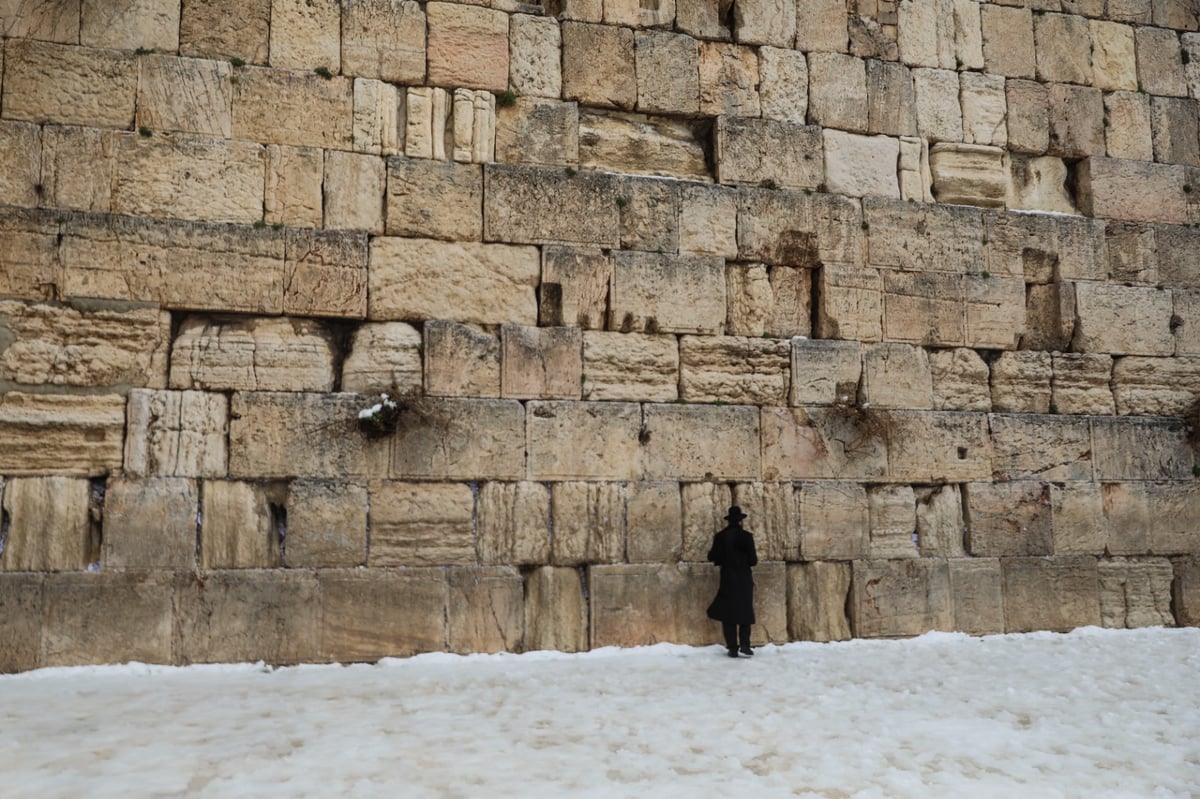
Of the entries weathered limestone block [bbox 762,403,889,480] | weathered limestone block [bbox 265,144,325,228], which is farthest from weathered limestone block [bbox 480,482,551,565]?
weathered limestone block [bbox 265,144,325,228]

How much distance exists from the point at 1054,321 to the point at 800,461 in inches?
115

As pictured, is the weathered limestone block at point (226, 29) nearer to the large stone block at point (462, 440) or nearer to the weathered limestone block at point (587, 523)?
the large stone block at point (462, 440)

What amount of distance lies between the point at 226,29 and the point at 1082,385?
7.97 metres

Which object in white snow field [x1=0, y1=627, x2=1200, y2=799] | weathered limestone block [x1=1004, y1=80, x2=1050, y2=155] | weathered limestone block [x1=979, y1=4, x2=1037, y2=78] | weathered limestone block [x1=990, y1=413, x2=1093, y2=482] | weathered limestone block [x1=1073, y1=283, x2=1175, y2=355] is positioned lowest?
white snow field [x1=0, y1=627, x2=1200, y2=799]

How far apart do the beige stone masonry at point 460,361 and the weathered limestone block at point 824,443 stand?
2323 millimetres

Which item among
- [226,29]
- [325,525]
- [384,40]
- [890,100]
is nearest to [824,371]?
[890,100]

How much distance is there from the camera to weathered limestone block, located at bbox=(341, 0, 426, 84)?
25.4 ft

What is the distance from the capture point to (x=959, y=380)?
8.58 m

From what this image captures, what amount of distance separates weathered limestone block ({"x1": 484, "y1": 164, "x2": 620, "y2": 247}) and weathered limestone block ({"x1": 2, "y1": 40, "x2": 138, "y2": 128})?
2.79m

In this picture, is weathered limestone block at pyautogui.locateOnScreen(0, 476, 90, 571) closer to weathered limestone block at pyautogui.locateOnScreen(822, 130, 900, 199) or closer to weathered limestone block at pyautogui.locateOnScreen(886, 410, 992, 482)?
weathered limestone block at pyautogui.locateOnScreen(886, 410, 992, 482)

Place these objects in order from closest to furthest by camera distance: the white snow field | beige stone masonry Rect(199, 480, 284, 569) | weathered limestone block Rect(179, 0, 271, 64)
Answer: the white snow field → beige stone masonry Rect(199, 480, 284, 569) → weathered limestone block Rect(179, 0, 271, 64)

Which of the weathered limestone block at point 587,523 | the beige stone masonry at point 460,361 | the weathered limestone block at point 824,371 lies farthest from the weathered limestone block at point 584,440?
the weathered limestone block at point 824,371

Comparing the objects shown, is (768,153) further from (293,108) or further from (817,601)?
(293,108)

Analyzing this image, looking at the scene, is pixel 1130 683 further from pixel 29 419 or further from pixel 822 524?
pixel 29 419
